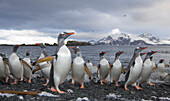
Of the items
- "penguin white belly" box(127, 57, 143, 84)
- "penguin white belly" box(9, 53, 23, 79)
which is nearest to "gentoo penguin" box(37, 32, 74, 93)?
"penguin white belly" box(9, 53, 23, 79)

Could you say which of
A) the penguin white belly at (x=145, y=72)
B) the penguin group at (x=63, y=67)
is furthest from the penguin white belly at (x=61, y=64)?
the penguin white belly at (x=145, y=72)

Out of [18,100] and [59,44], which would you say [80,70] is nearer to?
[59,44]

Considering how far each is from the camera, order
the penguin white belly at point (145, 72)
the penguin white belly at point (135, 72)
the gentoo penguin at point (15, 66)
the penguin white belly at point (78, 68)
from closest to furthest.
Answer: the penguin white belly at point (135, 72), the penguin white belly at point (78, 68), the gentoo penguin at point (15, 66), the penguin white belly at point (145, 72)

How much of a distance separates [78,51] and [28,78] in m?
3.83

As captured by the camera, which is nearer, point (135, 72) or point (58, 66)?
point (58, 66)

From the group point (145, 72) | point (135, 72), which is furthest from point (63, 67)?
point (145, 72)

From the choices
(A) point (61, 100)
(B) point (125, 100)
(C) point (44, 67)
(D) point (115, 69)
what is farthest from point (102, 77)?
(A) point (61, 100)

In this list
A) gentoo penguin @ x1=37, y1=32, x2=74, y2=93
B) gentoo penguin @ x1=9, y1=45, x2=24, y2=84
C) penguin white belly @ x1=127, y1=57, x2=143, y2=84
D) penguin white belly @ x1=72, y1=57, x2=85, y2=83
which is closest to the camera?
gentoo penguin @ x1=37, y1=32, x2=74, y2=93

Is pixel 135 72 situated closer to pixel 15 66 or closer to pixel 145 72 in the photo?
pixel 145 72

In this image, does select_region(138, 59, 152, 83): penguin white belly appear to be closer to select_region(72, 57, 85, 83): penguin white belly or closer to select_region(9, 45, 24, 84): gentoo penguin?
select_region(72, 57, 85, 83): penguin white belly

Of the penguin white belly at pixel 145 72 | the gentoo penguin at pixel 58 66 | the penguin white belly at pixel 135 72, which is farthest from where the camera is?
the penguin white belly at pixel 145 72

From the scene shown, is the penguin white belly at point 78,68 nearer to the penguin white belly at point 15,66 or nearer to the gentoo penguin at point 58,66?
the gentoo penguin at point 58,66

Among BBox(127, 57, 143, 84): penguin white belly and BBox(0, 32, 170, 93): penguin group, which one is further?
BBox(127, 57, 143, 84): penguin white belly

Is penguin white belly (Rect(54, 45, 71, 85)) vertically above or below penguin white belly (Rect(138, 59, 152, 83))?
above
